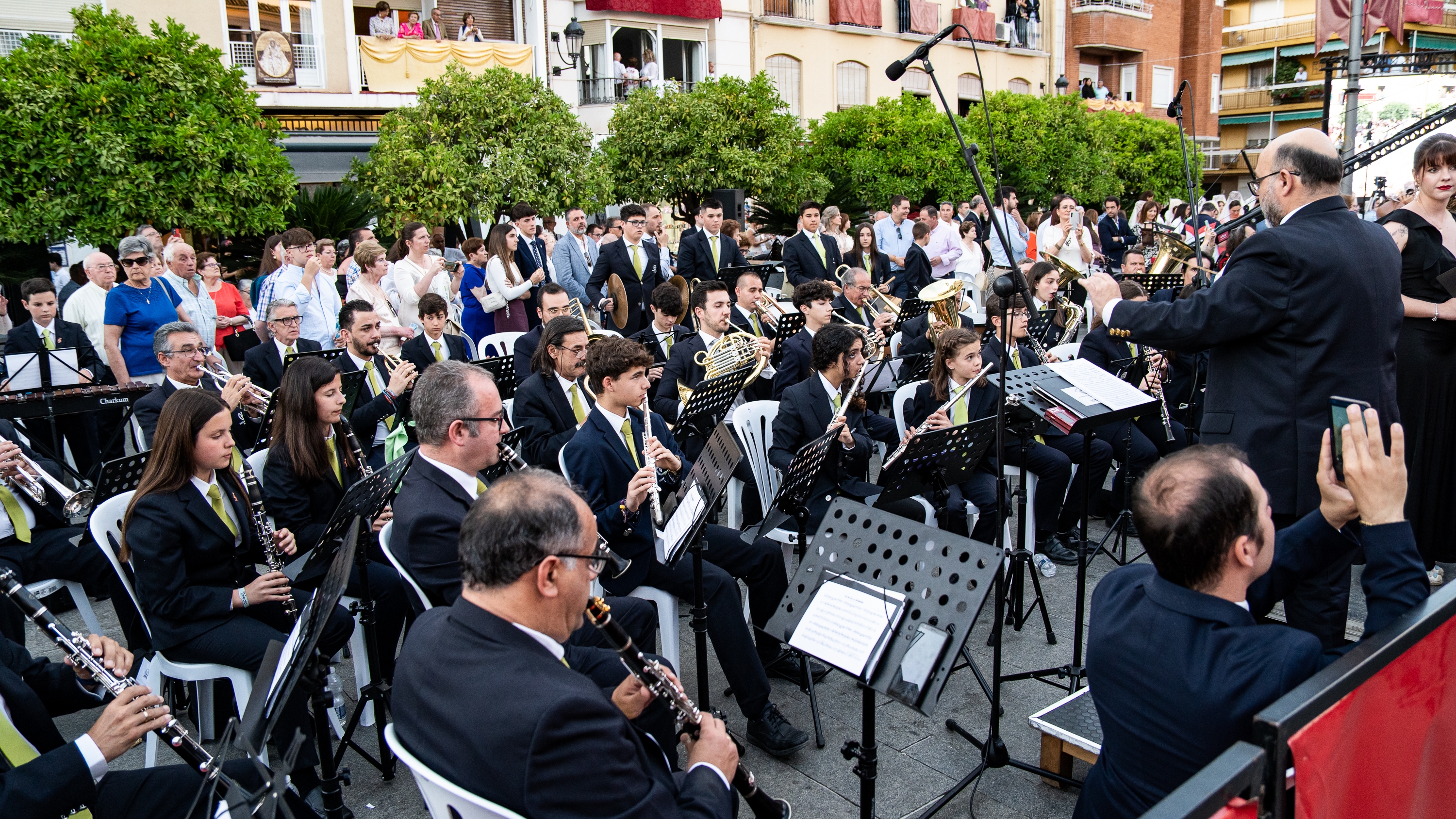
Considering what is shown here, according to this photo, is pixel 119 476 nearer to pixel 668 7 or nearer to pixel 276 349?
pixel 276 349

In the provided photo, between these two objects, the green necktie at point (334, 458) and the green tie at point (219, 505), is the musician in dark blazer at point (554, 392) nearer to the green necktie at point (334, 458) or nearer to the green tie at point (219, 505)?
the green necktie at point (334, 458)

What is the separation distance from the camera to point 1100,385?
13.7 feet

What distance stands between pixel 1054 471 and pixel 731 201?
35.4ft

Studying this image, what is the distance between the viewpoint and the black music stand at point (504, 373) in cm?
662

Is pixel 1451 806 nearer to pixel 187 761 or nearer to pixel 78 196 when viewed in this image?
pixel 187 761

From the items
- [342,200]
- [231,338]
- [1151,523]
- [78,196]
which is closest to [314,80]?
[342,200]

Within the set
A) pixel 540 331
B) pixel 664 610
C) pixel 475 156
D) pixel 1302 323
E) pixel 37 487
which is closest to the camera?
pixel 1302 323

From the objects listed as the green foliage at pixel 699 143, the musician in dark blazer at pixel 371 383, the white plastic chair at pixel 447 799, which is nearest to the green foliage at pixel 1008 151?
the green foliage at pixel 699 143

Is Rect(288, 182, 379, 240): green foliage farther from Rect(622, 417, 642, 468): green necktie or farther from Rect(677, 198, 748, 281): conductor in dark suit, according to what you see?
Rect(622, 417, 642, 468): green necktie

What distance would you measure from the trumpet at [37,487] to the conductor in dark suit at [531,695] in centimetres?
290

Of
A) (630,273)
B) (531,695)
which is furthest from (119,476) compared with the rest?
(630,273)

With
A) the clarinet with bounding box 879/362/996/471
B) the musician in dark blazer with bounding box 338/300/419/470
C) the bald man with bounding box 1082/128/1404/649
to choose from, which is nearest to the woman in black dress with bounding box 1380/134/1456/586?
the bald man with bounding box 1082/128/1404/649

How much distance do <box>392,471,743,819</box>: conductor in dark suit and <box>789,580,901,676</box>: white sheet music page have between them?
20.0 inches

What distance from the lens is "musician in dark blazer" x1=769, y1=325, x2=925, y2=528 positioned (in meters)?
5.29
